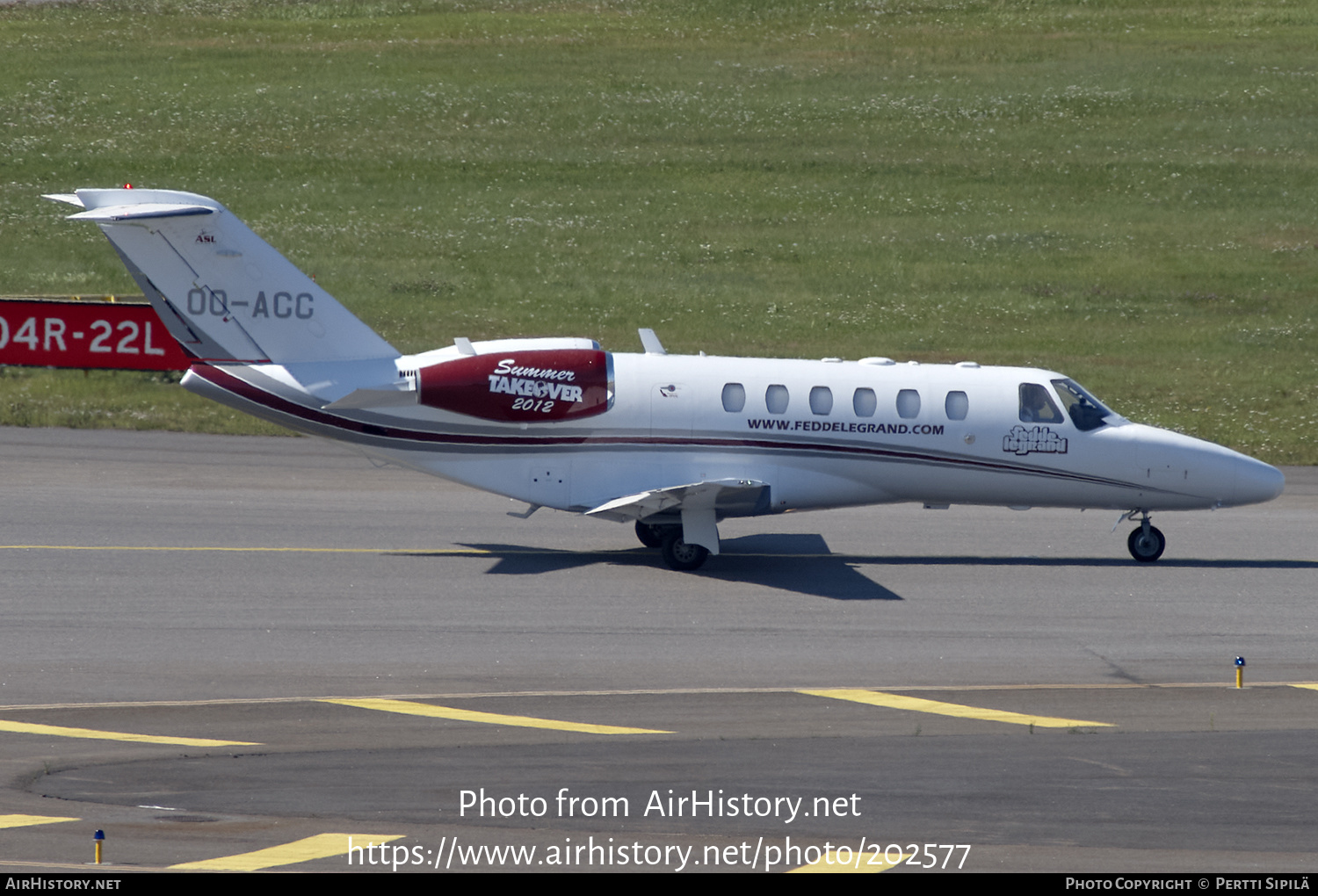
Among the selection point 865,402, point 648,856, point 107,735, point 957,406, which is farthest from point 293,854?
point 957,406

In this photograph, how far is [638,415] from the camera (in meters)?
20.2

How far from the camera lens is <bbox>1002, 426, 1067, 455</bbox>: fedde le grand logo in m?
21.0

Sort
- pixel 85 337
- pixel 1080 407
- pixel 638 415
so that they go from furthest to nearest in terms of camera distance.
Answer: pixel 85 337 → pixel 1080 407 → pixel 638 415

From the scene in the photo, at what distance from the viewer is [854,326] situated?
1526 inches

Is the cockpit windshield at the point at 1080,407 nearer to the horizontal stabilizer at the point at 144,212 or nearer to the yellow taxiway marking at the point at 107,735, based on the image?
the horizontal stabilizer at the point at 144,212

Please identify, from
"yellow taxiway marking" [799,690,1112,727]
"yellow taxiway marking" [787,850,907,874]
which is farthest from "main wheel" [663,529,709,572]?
"yellow taxiway marking" [787,850,907,874]

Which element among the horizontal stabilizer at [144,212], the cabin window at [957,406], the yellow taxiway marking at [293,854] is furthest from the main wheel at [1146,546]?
the yellow taxiway marking at [293,854]

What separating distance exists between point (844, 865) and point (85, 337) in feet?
78.1

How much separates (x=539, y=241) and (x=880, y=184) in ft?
40.5

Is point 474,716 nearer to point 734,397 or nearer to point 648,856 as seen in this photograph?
point 648,856

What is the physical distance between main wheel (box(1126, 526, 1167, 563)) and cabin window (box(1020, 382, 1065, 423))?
2.16 m

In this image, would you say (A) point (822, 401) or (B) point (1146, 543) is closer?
(A) point (822, 401)

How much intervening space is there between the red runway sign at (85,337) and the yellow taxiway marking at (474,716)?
56.4 feet
